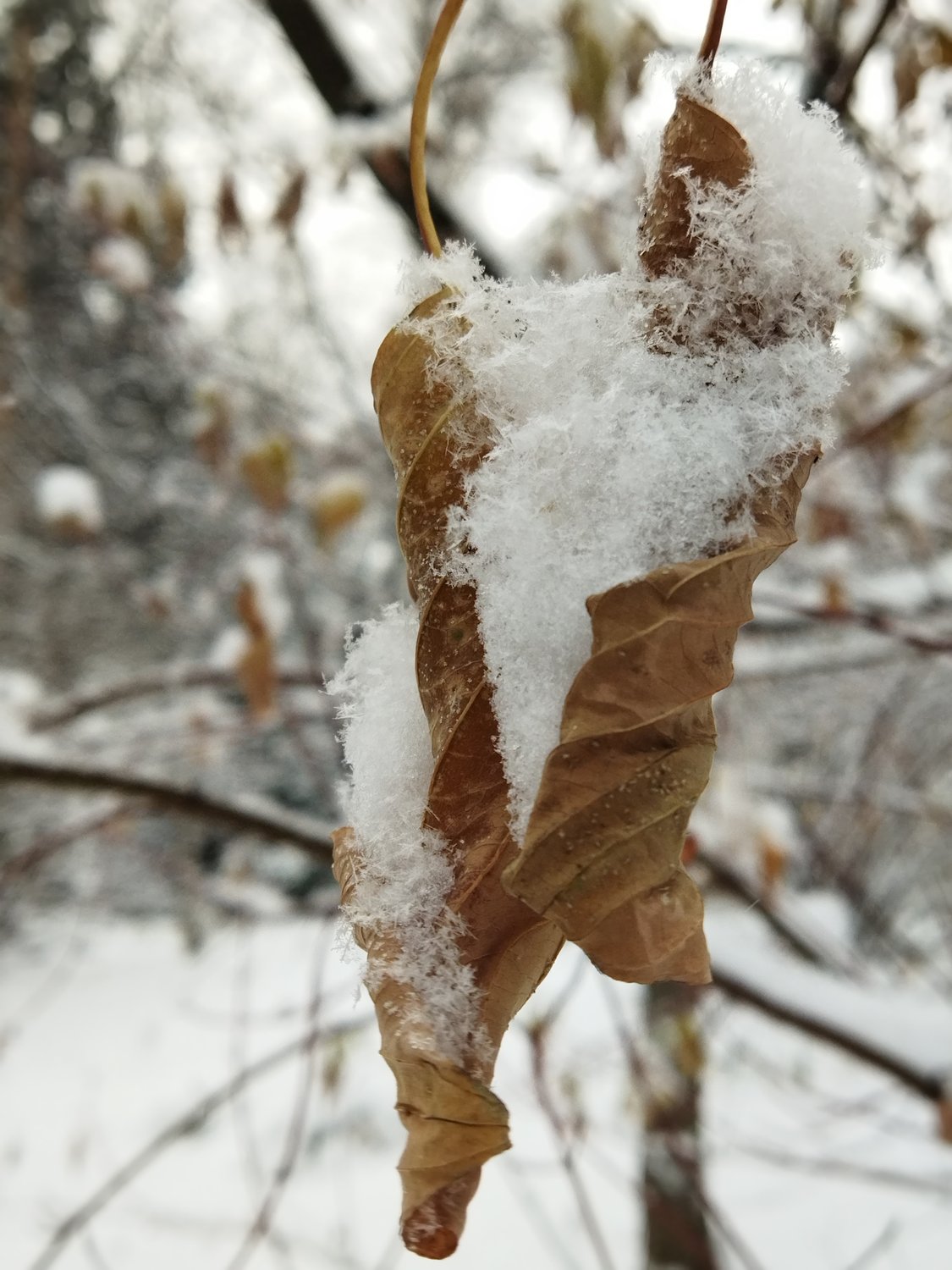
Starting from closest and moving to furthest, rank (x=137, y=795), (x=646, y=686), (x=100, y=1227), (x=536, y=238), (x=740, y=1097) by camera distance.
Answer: (x=646, y=686), (x=137, y=795), (x=536, y=238), (x=100, y=1227), (x=740, y=1097)

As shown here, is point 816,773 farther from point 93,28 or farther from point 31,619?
point 93,28

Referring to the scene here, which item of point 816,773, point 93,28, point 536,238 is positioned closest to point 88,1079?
point 816,773

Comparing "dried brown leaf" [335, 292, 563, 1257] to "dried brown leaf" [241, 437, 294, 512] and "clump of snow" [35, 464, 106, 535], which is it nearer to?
"dried brown leaf" [241, 437, 294, 512]

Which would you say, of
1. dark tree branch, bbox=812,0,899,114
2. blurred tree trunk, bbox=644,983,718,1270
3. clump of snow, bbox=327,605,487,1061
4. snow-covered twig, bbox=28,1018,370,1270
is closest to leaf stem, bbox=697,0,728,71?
clump of snow, bbox=327,605,487,1061

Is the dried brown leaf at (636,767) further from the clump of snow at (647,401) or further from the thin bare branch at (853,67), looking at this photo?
the thin bare branch at (853,67)

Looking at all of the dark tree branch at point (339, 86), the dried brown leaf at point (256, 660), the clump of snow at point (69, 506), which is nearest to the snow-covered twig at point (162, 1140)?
the dried brown leaf at point (256, 660)

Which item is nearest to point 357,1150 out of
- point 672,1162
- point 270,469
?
point 672,1162

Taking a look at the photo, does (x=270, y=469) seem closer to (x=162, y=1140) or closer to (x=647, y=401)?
(x=162, y=1140)
